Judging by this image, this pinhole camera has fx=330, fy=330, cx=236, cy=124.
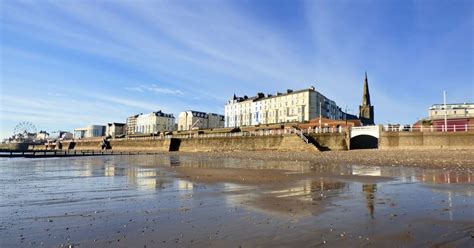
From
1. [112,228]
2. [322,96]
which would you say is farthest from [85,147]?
[112,228]

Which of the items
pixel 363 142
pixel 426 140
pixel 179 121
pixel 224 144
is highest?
pixel 179 121

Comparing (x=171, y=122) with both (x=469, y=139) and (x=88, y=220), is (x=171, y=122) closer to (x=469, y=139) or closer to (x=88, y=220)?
(x=469, y=139)

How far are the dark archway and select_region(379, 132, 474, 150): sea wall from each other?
4.99 meters

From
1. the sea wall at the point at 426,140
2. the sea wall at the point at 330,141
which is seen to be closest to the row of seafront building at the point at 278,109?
the sea wall at the point at 330,141

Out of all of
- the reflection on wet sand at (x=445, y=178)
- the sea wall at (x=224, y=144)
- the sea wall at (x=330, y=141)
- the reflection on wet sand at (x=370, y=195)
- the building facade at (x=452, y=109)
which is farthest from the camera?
the building facade at (x=452, y=109)

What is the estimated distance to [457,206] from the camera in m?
9.18

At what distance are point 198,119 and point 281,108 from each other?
59338 millimetres

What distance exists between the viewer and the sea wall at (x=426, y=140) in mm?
36938

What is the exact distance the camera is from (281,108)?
114 metres

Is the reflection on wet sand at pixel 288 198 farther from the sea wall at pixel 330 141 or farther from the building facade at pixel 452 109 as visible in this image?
the building facade at pixel 452 109

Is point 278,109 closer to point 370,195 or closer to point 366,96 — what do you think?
point 366,96

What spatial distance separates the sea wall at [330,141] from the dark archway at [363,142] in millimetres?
1731

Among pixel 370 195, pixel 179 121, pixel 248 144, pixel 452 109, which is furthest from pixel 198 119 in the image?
pixel 370 195

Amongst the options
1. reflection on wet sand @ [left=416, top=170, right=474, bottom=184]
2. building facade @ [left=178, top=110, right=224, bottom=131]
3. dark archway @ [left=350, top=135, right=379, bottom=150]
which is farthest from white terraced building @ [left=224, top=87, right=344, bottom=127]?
reflection on wet sand @ [left=416, top=170, right=474, bottom=184]
